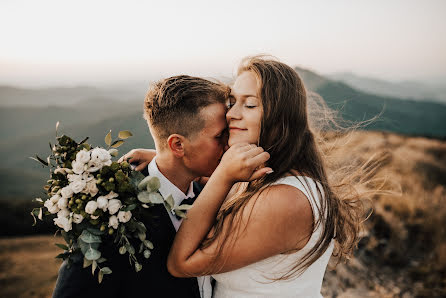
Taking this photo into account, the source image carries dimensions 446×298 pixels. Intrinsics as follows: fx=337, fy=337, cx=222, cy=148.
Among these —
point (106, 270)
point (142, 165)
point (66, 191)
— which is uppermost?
point (66, 191)

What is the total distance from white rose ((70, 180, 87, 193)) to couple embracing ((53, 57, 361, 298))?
53cm

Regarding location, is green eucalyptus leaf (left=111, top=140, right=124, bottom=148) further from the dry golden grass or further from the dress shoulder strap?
the dry golden grass

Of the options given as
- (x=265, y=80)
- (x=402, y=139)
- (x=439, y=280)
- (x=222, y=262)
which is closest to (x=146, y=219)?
(x=222, y=262)

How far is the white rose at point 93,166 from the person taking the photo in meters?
2.17

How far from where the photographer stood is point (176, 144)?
9.90 ft

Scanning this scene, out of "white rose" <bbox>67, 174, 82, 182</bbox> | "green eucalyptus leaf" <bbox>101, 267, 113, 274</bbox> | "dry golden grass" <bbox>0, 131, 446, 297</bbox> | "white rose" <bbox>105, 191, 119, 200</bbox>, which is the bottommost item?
"dry golden grass" <bbox>0, 131, 446, 297</bbox>

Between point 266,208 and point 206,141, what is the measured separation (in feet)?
3.49

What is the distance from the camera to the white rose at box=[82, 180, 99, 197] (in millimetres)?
2139

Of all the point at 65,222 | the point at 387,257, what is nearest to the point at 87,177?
the point at 65,222

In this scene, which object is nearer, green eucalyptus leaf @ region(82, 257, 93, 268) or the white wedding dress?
green eucalyptus leaf @ region(82, 257, 93, 268)

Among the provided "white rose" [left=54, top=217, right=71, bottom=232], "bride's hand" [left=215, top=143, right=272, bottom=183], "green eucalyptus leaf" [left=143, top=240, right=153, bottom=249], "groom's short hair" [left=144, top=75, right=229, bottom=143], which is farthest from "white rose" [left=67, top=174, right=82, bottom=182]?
"groom's short hair" [left=144, top=75, right=229, bottom=143]

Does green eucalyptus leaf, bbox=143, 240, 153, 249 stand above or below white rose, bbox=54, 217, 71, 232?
below

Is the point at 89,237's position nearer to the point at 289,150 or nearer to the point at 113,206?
the point at 113,206

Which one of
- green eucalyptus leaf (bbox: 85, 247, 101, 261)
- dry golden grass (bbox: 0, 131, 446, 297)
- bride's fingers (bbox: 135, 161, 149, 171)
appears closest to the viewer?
green eucalyptus leaf (bbox: 85, 247, 101, 261)
